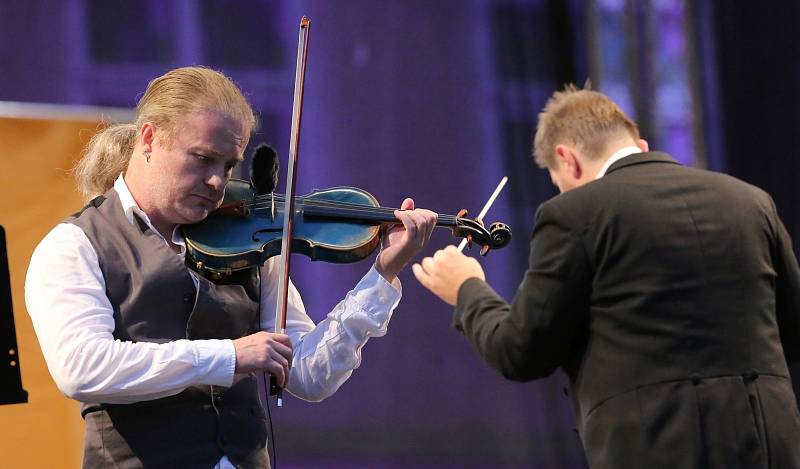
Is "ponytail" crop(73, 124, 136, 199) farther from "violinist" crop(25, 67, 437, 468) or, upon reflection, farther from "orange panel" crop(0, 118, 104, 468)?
"orange panel" crop(0, 118, 104, 468)

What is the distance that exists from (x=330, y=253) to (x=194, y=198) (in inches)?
10.9

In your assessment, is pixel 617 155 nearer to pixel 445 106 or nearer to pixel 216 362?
pixel 216 362

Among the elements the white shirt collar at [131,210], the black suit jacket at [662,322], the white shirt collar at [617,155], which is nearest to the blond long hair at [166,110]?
the white shirt collar at [131,210]

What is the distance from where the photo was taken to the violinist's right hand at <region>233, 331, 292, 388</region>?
169cm

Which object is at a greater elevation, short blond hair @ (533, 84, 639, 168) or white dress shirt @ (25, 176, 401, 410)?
short blond hair @ (533, 84, 639, 168)

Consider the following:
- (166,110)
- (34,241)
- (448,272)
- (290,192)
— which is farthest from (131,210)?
(34,241)

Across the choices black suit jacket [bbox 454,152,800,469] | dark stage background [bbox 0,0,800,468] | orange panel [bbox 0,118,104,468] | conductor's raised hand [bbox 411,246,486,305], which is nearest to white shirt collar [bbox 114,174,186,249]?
conductor's raised hand [bbox 411,246,486,305]

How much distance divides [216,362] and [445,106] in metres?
2.69

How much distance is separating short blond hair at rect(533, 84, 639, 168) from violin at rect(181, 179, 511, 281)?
1.04 ft

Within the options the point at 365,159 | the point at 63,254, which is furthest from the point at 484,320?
the point at 365,159

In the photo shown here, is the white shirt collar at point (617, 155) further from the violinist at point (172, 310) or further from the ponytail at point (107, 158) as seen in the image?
the ponytail at point (107, 158)

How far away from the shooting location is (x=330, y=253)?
1946mm

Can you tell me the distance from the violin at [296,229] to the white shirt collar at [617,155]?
0.28 m

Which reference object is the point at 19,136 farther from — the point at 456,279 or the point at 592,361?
the point at 592,361
